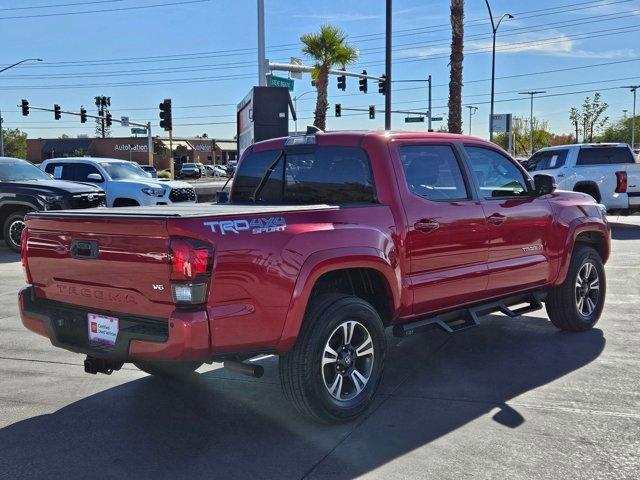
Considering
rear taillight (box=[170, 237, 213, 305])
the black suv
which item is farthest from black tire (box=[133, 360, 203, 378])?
the black suv

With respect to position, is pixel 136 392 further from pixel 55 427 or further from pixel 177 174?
pixel 177 174

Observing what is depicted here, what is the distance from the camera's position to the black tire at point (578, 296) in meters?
6.42

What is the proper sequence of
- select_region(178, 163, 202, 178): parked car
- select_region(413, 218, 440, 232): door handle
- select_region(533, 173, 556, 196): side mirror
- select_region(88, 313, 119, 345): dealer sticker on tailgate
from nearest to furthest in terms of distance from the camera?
select_region(88, 313, 119, 345): dealer sticker on tailgate, select_region(413, 218, 440, 232): door handle, select_region(533, 173, 556, 196): side mirror, select_region(178, 163, 202, 178): parked car

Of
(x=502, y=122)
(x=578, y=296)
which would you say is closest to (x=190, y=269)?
(x=578, y=296)

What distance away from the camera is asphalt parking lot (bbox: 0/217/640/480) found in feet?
12.0

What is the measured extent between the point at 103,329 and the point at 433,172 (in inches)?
110

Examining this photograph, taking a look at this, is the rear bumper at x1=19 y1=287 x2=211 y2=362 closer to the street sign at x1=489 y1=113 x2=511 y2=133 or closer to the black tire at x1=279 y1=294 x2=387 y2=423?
the black tire at x1=279 y1=294 x2=387 y2=423

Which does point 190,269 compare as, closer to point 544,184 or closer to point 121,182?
point 544,184

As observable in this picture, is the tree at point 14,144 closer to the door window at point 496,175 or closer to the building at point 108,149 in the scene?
the building at point 108,149

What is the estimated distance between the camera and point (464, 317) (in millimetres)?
5395

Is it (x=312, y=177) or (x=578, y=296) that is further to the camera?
(x=578, y=296)

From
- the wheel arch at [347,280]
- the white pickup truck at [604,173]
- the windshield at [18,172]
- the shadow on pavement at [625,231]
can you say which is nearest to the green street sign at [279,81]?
the windshield at [18,172]

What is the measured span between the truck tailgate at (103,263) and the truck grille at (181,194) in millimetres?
11981

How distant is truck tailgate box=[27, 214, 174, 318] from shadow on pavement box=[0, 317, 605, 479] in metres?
0.86
